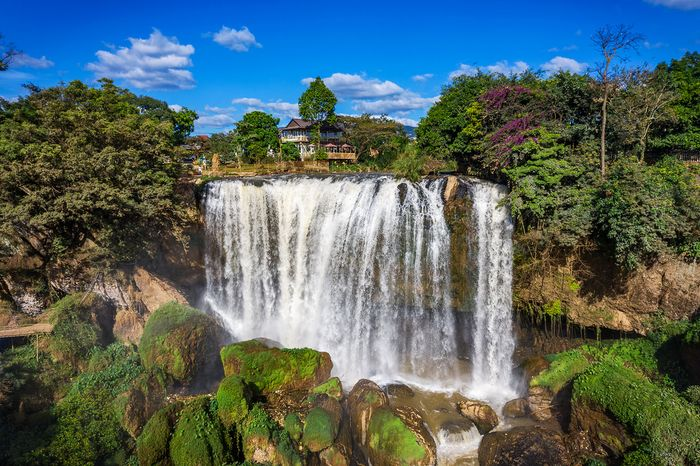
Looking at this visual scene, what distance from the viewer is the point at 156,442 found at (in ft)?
34.1

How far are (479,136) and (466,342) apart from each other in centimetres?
1005

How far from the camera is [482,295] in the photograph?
14734 mm

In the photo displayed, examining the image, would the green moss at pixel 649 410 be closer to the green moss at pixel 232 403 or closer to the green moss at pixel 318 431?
the green moss at pixel 318 431

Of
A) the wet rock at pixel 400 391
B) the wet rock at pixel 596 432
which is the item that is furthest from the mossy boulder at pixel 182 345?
the wet rock at pixel 596 432

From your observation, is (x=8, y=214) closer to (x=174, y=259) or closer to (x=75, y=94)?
(x=174, y=259)

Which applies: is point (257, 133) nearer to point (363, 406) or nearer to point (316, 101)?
point (316, 101)

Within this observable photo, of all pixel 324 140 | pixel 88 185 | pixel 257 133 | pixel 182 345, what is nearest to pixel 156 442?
pixel 182 345

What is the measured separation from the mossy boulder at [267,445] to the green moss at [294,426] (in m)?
0.13

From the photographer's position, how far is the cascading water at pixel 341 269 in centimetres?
1534

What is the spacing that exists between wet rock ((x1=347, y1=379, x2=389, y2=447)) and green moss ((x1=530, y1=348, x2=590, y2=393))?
532 centimetres

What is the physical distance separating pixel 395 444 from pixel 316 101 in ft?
124

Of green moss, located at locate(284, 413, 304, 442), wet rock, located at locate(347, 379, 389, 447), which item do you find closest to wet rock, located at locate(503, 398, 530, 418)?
wet rock, located at locate(347, 379, 389, 447)

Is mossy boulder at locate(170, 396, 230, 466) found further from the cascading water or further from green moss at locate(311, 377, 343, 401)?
the cascading water

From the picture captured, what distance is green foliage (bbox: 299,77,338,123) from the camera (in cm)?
4203
